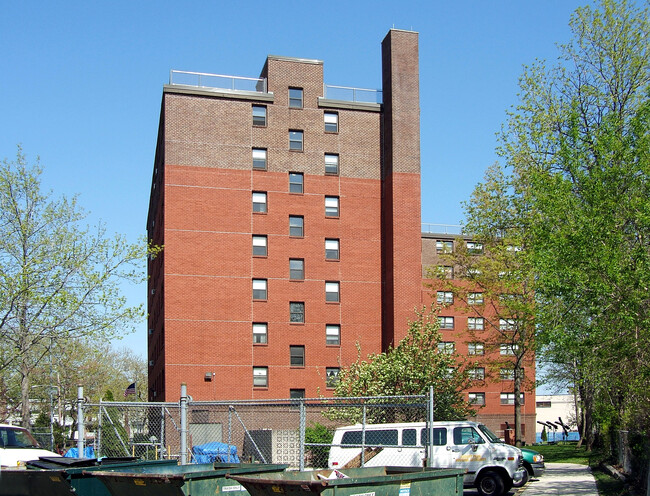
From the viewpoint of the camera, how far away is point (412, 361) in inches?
1409

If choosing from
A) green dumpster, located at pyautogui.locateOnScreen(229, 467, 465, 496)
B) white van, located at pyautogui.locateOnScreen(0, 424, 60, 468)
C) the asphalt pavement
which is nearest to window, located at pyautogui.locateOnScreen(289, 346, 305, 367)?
the asphalt pavement

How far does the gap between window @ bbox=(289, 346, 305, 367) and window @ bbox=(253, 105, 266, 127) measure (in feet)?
47.0

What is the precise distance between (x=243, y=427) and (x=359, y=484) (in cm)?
1132

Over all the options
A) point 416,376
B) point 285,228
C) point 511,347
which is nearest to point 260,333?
point 285,228

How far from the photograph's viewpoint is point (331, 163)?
4997 cm

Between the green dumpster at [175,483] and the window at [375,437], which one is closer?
the green dumpster at [175,483]

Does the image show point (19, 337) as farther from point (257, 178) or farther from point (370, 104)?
point (370, 104)

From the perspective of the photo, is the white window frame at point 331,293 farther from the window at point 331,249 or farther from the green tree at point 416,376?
the green tree at point 416,376

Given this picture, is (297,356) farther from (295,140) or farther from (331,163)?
(295,140)

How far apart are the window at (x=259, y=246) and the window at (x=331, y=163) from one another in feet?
20.3

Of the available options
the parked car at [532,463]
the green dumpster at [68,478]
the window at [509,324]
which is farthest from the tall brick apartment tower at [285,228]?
the green dumpster at [68,478]

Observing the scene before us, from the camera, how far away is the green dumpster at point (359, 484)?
29.7 feet

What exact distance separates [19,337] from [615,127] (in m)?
24.6

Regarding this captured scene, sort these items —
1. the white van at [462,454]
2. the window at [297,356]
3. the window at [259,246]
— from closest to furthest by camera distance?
the white van at [462,454] → the window at [297,356] → the window at [259,246]
